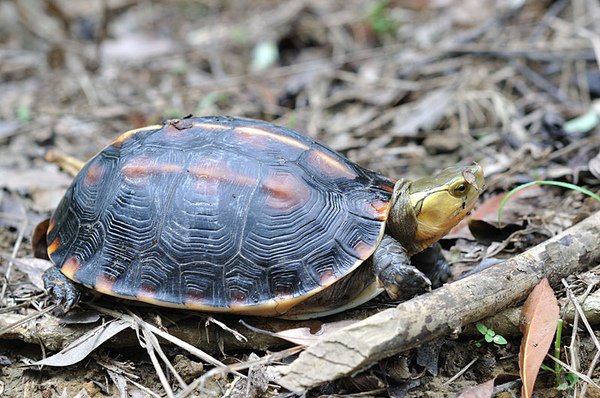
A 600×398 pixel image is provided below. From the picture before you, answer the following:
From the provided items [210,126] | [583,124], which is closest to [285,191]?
[210,126]

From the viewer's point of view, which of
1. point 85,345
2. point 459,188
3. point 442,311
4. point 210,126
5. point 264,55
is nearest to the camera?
point 442,311

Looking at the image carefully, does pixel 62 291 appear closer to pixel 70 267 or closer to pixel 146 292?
pixel 70 267

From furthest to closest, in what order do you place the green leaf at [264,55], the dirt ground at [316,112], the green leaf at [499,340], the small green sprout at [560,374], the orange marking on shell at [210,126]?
1. the green leaf at [264,55]
2. the orange marking on shell at [210,126]
3. the dirt ground at [316,112]
4. the green leaf at [499,340]
5. the small green sprout at [560,374]

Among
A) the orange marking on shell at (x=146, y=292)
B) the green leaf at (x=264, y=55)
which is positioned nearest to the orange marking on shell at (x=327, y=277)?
the orange marking on shell at (x=146, y=292)

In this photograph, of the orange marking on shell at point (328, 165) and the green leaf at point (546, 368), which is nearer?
the green leaf at point (546, 368)

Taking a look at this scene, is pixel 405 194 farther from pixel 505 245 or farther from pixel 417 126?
pixel 417 126

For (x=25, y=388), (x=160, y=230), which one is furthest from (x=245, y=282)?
(x=25, y=388)

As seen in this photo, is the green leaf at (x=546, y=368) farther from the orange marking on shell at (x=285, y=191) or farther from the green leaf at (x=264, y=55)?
the green leaf at (x=264, y=55)
